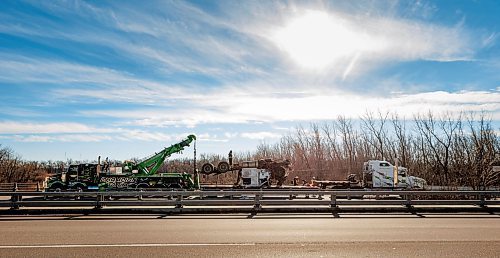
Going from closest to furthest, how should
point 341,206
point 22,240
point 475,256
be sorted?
point 475,256, point 22,240, point 341,206

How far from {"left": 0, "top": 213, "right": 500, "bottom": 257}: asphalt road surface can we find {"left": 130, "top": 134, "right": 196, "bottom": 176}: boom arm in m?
15.6

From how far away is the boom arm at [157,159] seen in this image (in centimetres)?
3038

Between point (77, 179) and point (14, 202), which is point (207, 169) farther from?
point (14, 202)

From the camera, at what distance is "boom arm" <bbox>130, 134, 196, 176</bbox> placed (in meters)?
30.4

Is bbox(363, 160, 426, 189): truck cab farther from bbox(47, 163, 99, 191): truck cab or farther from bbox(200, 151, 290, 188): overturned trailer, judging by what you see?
bbox(47, 163, 99, 191): truck cab

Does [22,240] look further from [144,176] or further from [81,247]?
[144,176]

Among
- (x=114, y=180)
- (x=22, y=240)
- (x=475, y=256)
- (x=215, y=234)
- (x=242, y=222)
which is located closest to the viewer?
(x=475, y=256)

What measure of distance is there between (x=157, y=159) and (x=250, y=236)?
868 inches

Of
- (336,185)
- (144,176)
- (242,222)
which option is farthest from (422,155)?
(242,222)

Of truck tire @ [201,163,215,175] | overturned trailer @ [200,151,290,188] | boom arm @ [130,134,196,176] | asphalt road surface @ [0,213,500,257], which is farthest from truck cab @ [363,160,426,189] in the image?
asphalt road surface @ [0,213,500,257]

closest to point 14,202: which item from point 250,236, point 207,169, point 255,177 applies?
point 250,236

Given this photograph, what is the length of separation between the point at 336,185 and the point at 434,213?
63.8 feet

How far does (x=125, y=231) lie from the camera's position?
11203 millimetres

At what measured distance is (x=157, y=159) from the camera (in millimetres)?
31266
